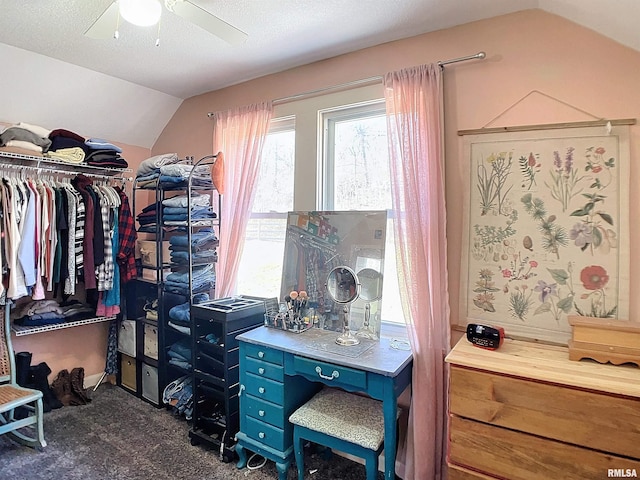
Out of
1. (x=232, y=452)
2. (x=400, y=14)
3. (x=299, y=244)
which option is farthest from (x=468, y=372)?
(x=400, y=14)

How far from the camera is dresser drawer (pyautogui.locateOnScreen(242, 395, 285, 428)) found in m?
2.12

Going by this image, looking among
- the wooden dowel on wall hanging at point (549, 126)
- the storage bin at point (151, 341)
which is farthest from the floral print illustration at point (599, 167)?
the storage bin at point (151, 341)

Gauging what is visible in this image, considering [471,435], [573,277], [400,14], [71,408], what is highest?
[400,14]

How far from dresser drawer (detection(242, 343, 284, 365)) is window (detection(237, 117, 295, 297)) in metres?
0.67

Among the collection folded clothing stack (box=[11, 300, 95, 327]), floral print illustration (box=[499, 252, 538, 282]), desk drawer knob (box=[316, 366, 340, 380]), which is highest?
floral print illustration (box=[499, 252, 538, 282])

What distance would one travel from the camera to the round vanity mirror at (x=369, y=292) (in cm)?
222

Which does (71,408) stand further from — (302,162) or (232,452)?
(302,162)

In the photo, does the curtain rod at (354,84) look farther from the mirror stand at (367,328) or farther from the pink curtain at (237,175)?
the mirror stand at (367,328)

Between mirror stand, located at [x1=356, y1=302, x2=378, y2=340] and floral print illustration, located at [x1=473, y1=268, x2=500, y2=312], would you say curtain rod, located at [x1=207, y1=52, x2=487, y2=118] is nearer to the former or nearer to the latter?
floral print illustration, located at [x1=473, y1=268, x2=500, y2=312]

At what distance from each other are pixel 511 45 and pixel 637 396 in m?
1.71

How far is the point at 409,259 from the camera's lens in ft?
6.95

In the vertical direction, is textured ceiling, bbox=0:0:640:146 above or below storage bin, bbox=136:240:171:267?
above

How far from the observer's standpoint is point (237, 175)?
9.62ft

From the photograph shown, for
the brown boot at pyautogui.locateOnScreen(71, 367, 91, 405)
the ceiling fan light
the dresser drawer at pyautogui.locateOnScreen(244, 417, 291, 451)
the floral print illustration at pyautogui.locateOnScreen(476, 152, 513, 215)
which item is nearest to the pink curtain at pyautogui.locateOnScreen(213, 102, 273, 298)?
the dresser drawer at pyautogui.locateOnScreen(244, 417, 291, 451)
